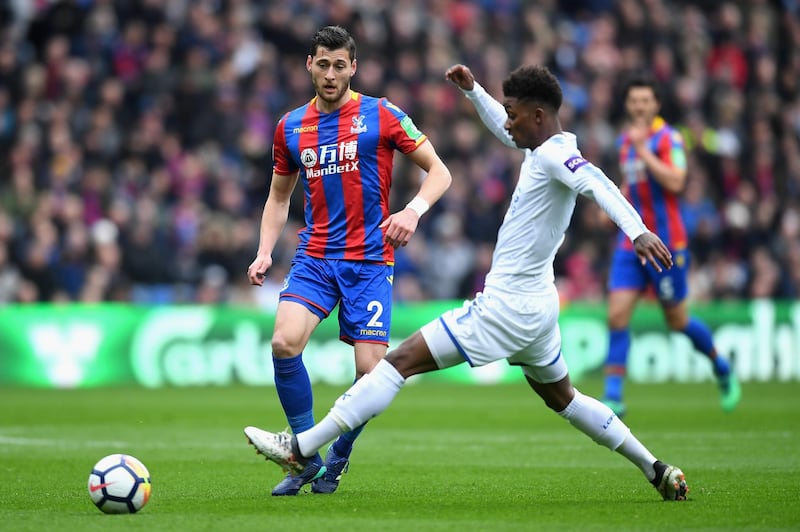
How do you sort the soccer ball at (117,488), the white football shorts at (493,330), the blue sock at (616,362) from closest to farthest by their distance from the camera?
the soccer ball at (117,488) < the white football shorts at (493,330) < the blue sock at (616,362)

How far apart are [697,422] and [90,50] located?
1197cm

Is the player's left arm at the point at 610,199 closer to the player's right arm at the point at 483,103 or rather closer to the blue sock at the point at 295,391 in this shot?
the player's right arm at the point at 483,103

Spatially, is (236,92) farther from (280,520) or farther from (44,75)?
(280,520)

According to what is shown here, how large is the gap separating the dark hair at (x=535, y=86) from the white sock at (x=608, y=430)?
5.20 ft

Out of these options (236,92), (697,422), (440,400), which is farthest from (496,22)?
(697,422)

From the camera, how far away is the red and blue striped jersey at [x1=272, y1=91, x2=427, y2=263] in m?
7.71

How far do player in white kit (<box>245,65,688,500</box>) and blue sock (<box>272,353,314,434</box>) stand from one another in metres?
0.68

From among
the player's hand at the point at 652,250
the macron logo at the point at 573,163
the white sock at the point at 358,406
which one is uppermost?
the macron logo at the point at 573,163

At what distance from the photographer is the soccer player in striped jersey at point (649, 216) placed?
39.7 feet

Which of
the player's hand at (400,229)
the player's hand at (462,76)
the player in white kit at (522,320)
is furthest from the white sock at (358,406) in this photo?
the player's hand at (462,76)

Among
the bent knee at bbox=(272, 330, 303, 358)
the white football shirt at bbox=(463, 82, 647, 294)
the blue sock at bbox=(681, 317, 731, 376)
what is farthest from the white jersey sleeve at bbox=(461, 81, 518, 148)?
the blue sock at bbox=(681, 317, 731, 376)

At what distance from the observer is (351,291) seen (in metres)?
7.63

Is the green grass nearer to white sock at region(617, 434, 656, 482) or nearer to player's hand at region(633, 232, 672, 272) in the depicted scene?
white sock at region(617, 434, 656, 482)

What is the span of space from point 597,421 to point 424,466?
2275 millimetres
